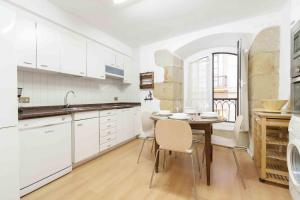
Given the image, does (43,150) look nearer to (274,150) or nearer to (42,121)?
(42,121)

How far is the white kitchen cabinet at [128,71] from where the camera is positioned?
3.98m

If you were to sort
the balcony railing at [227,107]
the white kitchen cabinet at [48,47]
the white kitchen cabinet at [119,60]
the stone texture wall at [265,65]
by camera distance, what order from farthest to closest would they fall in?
the balcony railing at [227,107]
the white kitchen cabinet at [119,60]
the stone texture wall at [265,65]
the white kitchen cabinet at [48,47]

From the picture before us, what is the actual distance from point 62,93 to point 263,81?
3.42 meters

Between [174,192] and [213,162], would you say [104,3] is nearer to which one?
[174,192]

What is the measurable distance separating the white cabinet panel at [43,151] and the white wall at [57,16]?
1512mm

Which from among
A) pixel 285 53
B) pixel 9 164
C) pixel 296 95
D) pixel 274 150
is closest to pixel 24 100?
pixel 9 164

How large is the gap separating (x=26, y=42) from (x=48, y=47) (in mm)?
280

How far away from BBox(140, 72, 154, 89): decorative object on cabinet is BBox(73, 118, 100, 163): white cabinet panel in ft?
5.80

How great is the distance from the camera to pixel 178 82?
3947mm

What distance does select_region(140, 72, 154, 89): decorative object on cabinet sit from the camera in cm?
409

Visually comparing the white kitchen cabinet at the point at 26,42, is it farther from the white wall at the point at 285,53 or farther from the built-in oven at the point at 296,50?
the white wall at the point at 285,53

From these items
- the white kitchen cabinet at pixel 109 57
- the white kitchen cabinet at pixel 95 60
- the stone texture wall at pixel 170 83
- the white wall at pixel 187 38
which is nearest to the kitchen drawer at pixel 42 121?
the white kitchen cabinet at pixel 95 60

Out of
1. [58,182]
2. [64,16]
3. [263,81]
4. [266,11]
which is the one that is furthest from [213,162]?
[64,16]

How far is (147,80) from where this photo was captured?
4.18 m
